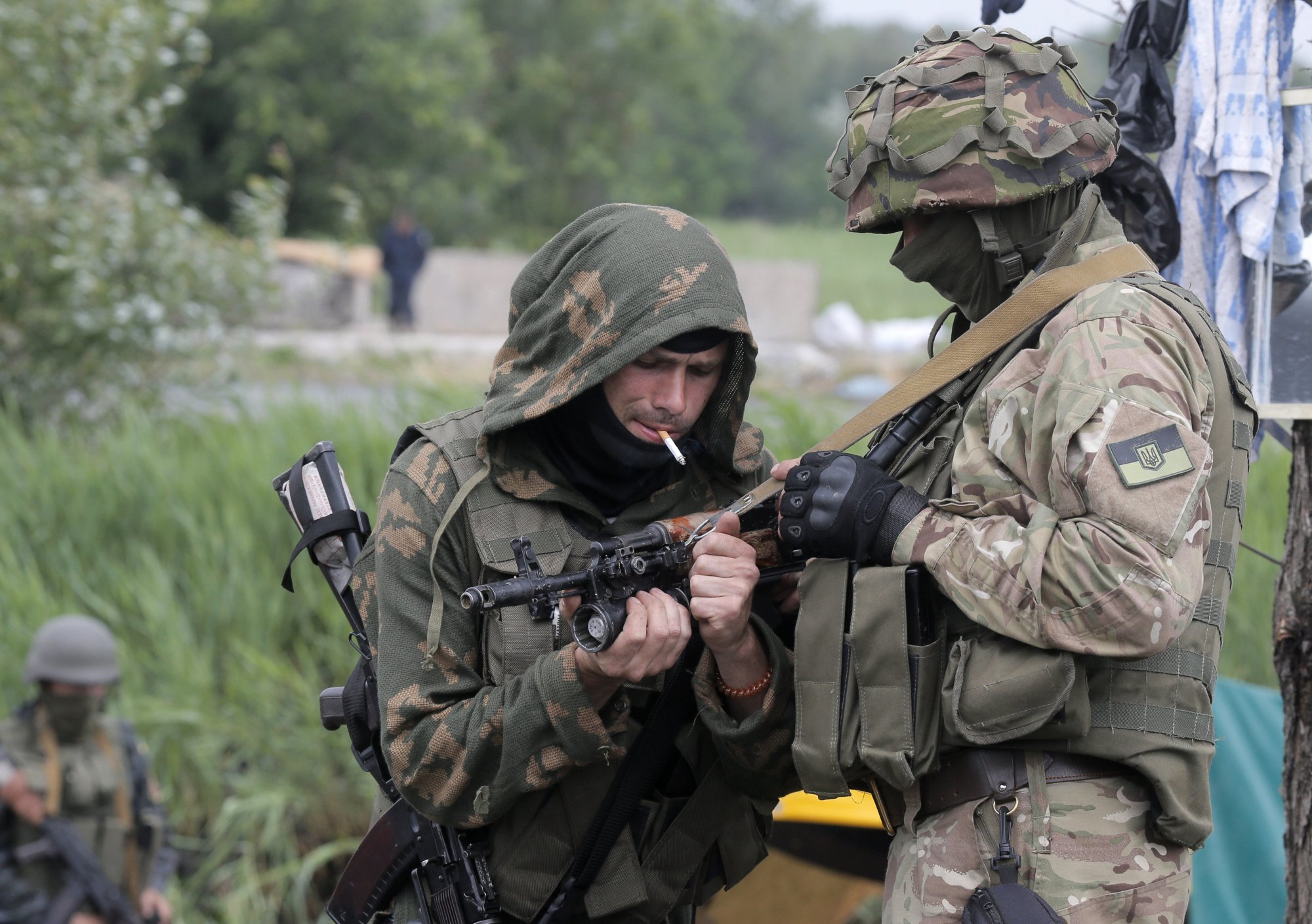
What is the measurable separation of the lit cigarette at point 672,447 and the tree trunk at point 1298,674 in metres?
1.46

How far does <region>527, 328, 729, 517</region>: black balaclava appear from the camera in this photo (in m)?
2.47

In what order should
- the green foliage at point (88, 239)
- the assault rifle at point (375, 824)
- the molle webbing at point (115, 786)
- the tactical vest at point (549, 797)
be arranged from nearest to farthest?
the tactical vest at point (549, 797), the assault rifle at point (375, 824), the molle webbing at point (115, 786), the green foliage at point (88, 239)

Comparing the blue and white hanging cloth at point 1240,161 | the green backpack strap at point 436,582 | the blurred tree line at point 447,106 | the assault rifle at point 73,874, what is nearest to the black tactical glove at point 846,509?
the green backpack strap at point 436,582

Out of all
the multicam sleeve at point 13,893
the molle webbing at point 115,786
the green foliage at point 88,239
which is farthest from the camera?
the green foliage at point 88,239

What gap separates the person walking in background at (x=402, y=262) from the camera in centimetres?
1998

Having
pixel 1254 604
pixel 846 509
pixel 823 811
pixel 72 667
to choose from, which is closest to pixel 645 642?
pixel 846 509

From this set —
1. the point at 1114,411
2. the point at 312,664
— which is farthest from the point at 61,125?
the point at 1114,411

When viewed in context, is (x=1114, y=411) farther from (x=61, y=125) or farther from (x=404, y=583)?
(x=61, y=125)

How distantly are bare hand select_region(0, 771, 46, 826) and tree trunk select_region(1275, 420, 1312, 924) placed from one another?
495cm

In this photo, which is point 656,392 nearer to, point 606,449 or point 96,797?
point 606,449

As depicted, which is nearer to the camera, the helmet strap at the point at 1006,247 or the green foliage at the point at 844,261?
the helmet strap at the point at 1006,247

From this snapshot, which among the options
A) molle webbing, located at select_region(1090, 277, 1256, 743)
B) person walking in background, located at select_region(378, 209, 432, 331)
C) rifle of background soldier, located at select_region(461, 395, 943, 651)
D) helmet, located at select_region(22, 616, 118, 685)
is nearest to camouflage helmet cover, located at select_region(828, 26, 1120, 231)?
molle webbing, located at select_region(1090, 277, 1256, 743)

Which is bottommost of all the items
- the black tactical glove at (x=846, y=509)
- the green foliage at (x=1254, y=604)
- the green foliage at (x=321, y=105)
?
the green foliage at (x=1254, y=604)

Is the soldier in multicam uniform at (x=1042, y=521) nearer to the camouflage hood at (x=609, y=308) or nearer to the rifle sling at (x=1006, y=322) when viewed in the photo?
the rifle sling at (x=1006, y=322)
